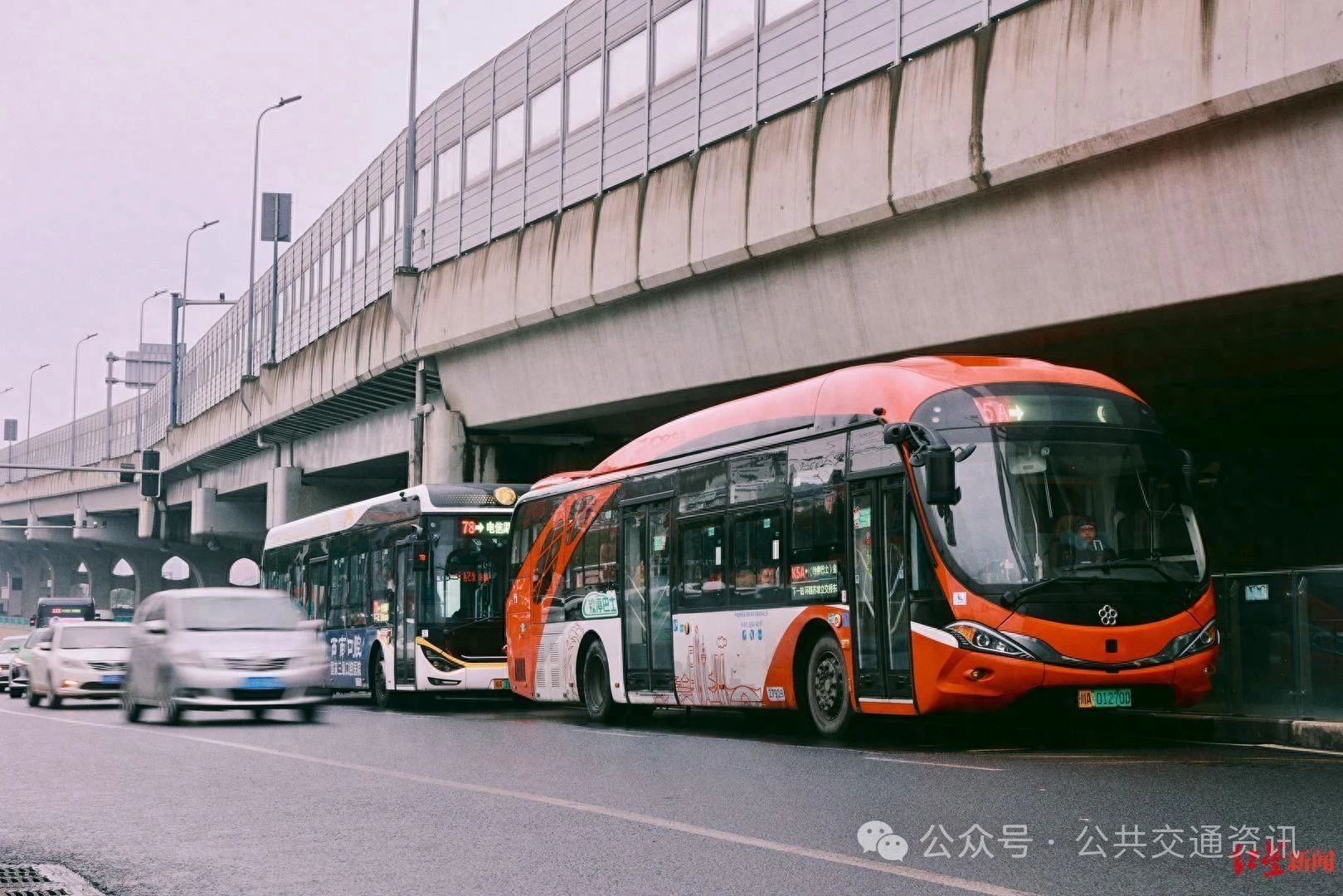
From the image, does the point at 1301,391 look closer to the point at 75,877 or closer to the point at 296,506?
the point at 75,877

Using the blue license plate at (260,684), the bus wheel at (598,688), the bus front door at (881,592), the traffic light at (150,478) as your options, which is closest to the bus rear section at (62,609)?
the traffic light at (150,478)

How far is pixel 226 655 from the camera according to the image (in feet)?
65.4

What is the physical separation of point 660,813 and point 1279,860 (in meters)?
3.37

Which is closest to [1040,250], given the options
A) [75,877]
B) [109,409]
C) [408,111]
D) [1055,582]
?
[1055,582]

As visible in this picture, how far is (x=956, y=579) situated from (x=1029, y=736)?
3.08m

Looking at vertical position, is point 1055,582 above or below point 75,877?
above

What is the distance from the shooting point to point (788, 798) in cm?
1050

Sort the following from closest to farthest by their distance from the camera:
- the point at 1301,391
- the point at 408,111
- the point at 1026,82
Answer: the point at 1026,82 < the point at 1301,391 < the point at 408,111

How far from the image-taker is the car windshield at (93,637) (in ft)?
91.5

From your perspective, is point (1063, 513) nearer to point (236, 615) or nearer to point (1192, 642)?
point (1192, 642)

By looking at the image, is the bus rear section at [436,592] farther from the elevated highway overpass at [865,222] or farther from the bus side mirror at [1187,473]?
the bus side mirror at [1187,473]

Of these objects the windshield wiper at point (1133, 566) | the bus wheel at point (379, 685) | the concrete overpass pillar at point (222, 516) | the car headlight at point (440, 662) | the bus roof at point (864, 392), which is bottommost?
the bus wheel at point (379, 685)

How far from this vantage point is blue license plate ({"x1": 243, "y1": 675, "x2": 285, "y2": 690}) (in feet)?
65.2

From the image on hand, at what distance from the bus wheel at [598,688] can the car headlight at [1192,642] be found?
7.59 meters
